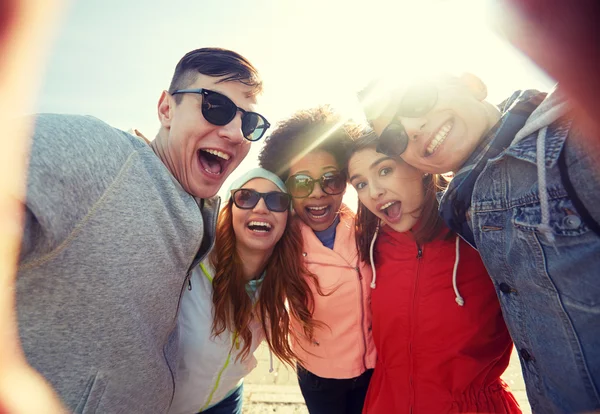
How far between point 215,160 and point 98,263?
1.18 meters

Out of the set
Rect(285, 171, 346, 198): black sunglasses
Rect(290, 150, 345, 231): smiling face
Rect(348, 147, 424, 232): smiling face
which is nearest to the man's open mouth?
Rect(290, 150, 345, 231): smiling face

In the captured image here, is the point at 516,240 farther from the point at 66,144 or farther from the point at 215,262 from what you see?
the point at 215,262

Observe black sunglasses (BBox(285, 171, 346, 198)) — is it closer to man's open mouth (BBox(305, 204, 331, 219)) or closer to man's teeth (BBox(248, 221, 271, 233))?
man's open mouth (BBox(305, 204, 331, 219))

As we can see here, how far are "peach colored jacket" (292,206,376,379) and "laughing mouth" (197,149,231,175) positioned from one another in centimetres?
133

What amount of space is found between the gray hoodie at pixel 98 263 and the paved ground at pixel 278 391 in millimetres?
2539

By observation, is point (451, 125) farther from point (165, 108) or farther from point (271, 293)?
point (271, 293)

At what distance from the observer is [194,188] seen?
1.73m

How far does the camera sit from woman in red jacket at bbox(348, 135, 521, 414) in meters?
1.79

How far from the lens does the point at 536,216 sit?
39.8 inches

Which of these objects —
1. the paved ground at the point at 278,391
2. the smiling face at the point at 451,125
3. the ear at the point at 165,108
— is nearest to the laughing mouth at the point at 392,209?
the smiling face at the point at 451,125

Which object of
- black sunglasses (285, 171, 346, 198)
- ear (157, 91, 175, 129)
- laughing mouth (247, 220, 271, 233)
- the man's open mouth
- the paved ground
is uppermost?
ear (157, 91, 175, 129)

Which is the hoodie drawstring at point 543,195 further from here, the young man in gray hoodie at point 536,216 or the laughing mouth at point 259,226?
the laughing mouth at point 259,226

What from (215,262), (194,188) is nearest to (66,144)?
(194,188)

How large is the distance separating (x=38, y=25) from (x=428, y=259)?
2.37m
